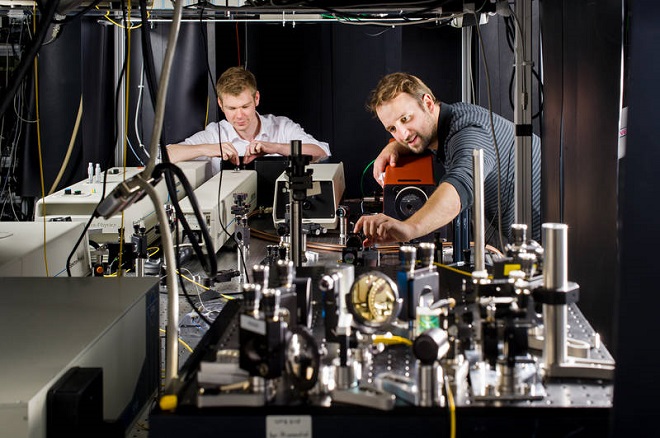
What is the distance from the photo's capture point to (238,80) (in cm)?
500

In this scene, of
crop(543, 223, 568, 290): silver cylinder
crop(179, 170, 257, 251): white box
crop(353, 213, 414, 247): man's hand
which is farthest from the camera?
crop(179, 170, 257, 251): white box

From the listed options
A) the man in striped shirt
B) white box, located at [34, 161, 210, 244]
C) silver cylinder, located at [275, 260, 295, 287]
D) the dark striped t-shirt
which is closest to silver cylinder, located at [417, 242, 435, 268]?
silver cylinder, located at [275, 260, 295, 287]

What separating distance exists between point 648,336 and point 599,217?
635mm

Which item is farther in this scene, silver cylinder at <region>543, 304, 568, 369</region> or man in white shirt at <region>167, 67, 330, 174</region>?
man in white shirt at <region>167, 67, 330, 174</region>

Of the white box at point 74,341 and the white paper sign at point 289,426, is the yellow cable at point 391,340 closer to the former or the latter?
the white paper sign at point 289,426

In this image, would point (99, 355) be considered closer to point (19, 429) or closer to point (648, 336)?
point (19, 429)

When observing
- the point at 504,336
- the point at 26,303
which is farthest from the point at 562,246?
the point at 26,303

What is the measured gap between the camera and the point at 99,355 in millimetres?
1299

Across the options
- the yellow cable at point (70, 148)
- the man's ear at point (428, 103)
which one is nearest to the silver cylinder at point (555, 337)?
the man's ear at point (428, 103)

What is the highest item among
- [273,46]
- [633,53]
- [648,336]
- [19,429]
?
[273,46]

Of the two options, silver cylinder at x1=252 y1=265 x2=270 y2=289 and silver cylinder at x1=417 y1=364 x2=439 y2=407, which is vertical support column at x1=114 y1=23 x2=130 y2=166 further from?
silver cylinder at x1=417 y1=364 x2=439 y2=407

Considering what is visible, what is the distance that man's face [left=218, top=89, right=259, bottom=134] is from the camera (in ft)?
16.3

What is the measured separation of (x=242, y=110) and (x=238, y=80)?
17 cm

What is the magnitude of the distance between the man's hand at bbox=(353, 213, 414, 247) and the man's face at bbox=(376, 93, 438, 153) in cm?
78
